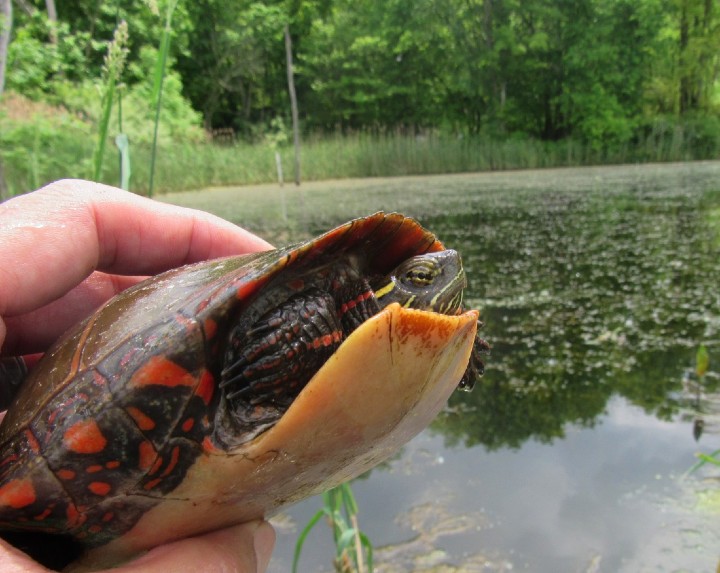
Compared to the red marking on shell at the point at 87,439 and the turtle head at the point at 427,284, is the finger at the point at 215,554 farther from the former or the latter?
the turtle head at the point at 427,284

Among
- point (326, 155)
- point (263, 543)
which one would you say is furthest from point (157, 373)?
point (326, 155)

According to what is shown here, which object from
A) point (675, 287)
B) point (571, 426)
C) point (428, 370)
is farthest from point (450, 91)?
point (428, 370)

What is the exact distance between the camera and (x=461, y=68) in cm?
1591

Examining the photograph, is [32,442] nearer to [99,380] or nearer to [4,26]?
[99,380]

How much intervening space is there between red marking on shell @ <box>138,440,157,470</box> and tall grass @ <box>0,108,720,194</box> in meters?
4.44

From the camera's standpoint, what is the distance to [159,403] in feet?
2.07

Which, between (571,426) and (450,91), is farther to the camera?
(450,91)

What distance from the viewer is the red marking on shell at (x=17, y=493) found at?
65 cm

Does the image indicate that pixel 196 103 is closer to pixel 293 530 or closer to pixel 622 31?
pixel 622 31

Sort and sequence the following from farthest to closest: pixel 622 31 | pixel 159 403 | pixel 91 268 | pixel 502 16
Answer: pixel 502 16
pixel 622 31
pixel 91 268
pixel 159 403

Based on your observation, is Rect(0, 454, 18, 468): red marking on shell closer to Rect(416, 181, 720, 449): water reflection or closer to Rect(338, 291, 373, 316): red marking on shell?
Rect(338, 291, 373, 316): red marking on shell

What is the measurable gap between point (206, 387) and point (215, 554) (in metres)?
0.24

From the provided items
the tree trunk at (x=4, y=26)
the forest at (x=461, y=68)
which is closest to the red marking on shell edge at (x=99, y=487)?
the tree trunk at (x=4, y=26)

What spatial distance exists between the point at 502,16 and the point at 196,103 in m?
8.81
